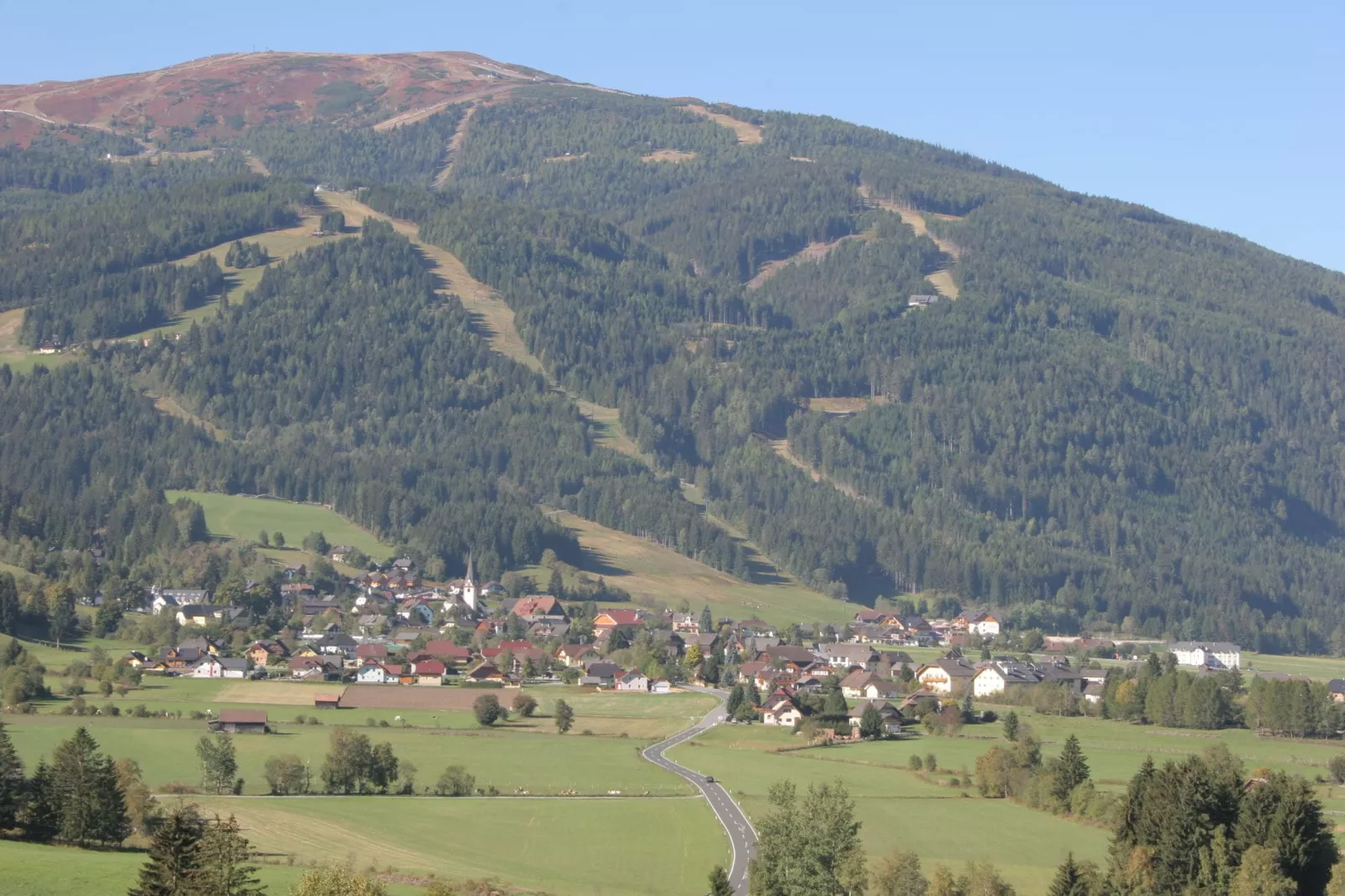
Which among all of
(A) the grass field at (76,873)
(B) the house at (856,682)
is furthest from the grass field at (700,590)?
(A) the grass field at (76,873)

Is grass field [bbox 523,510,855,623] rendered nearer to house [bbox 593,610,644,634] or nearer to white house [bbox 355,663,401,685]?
house [bbox 593,610,644,634]

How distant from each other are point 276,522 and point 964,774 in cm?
11519

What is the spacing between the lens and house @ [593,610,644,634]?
15900 centimetres

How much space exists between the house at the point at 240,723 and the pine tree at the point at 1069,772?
4198 cm

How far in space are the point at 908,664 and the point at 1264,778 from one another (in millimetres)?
65357

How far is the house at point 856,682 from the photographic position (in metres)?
129

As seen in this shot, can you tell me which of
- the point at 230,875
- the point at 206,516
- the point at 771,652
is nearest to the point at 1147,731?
the point at 771,652

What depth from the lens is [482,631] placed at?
6137 inches

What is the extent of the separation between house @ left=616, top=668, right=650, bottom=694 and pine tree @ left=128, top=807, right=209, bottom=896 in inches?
3262

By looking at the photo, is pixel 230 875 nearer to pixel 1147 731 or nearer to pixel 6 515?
pixel 1147 731

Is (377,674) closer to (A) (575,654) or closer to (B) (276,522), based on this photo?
(A) (575,654)

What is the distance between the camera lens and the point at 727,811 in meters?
76.1

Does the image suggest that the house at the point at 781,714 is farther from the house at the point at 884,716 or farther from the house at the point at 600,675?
the house at the point at 600,675

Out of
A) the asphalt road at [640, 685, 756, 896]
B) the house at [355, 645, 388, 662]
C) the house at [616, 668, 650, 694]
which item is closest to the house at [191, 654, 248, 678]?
the house at [355, 645, 388, 662]
